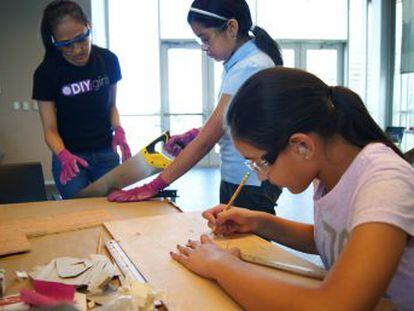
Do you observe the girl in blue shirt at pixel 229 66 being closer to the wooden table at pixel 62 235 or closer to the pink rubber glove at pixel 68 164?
the wooden table at pixel 62 235

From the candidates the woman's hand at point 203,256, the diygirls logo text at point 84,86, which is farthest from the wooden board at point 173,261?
the diygirls logo text at point 84,86

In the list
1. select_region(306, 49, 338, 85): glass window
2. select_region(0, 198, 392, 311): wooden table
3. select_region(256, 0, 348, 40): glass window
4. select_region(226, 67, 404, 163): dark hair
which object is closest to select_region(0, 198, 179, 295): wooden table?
select_region(0, 198, 392, 311): wooden table

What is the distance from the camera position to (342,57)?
283 inches

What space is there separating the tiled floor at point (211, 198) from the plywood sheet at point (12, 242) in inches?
89.6

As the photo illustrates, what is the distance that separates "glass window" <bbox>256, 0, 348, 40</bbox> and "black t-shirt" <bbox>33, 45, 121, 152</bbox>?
5131 millimetres

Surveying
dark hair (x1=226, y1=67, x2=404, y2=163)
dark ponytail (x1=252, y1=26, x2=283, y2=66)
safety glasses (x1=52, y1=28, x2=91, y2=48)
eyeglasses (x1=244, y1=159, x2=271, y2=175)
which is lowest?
eyeglasses (x1=244, y1=159, x2=271, y2=175)

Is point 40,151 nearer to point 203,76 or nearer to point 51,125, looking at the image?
point 203,76

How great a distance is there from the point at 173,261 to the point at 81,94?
44.3 inches

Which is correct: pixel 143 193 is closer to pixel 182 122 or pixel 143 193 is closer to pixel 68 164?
pixel 68 164

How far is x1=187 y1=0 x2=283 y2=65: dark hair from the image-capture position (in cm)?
→ 151

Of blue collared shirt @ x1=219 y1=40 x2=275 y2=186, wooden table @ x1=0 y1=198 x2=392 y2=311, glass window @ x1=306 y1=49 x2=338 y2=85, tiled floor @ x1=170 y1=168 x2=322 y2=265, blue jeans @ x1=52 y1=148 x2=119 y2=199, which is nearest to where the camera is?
wooden table @ x1=0 y1=198 x2=392 y2=311

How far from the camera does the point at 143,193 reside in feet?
5.50

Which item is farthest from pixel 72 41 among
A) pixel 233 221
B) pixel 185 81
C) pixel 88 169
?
pixel 185 81

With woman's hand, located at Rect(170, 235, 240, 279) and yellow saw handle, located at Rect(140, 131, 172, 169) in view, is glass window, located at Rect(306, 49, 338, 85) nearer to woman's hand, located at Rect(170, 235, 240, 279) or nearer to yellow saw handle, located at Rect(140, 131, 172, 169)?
yellow saw handle, located at Rect(140, 131, 172, 169)
